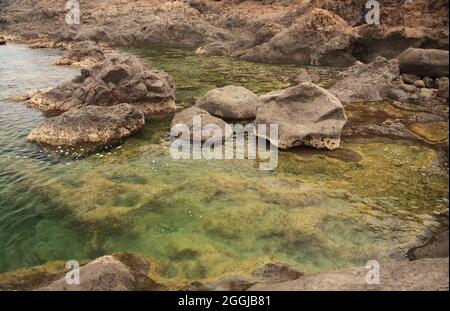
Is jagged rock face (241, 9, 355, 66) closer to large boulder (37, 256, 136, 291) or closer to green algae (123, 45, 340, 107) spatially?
green algae (123, 45, 340, 107)

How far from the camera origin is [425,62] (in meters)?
27.5

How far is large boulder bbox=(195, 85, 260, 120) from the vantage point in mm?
21328

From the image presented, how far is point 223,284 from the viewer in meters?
9.28

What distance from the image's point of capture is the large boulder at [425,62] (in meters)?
27.2

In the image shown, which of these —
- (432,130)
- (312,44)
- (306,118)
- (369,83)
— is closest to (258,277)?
(306,118)

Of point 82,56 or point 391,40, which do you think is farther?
point 82,56

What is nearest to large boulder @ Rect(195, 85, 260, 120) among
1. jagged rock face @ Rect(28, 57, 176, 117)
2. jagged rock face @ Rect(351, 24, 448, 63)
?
jagged rock face @ Rect(28, 57, 176, 117)

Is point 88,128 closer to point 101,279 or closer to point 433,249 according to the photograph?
point 101,279

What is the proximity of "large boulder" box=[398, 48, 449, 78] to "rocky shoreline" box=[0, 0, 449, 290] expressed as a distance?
69mm

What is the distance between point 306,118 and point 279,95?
6.50ft
